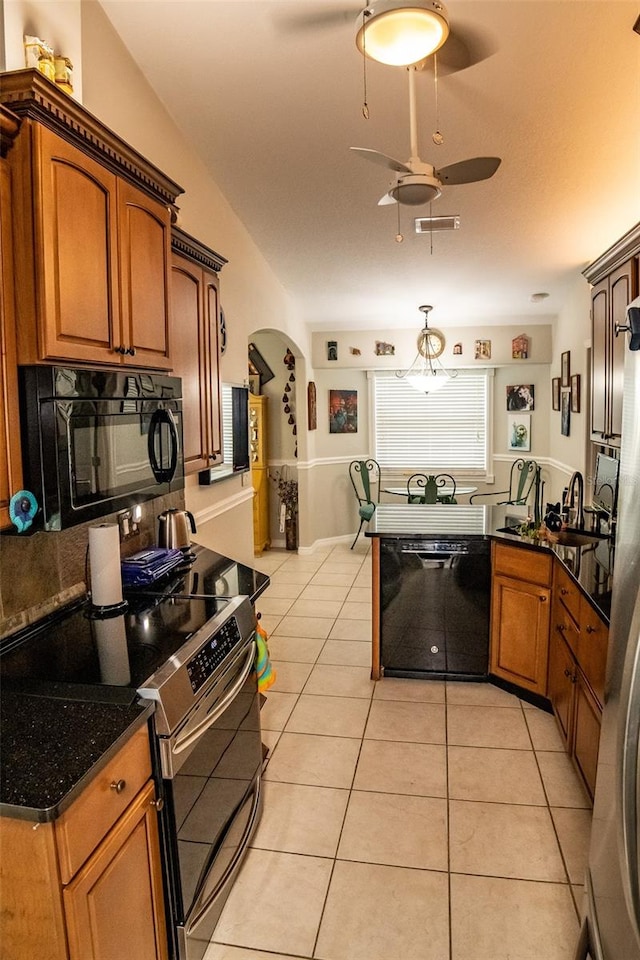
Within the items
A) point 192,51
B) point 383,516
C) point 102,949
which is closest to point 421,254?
point 383,516

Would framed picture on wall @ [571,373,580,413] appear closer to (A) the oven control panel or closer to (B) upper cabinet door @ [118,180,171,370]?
(B) upper cabinet door @ [118,180,171,370]

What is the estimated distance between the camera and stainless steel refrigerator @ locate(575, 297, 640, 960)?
44.5 inches

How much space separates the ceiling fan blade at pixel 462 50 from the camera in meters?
2.23

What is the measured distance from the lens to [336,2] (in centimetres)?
213

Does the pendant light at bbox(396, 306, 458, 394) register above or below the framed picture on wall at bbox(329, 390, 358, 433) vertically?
above

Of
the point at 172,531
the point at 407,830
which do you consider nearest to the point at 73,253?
the point at 172,531

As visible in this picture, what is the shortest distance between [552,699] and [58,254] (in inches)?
114

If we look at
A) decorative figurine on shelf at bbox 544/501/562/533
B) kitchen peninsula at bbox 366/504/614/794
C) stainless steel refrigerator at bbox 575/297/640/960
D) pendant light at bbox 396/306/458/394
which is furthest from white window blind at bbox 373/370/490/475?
stainless steel refrigerator at bbox 575/297/640/960

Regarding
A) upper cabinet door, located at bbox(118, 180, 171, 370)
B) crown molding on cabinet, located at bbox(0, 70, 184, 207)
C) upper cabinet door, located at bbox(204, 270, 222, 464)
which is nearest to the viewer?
crown molding on cabinet, located at bbox(0, 70, 184, 207)

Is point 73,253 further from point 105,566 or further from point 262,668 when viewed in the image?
point 262,668

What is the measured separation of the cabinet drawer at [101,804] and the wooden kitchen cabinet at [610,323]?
232 cm

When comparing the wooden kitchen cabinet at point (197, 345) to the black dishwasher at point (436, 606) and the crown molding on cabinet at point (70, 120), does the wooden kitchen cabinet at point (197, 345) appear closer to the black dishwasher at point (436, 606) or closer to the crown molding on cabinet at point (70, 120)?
the crown molding on cabinet at point (70, 120)

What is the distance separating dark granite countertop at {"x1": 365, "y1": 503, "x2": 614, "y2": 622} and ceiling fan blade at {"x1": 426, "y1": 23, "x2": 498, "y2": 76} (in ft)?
6.73

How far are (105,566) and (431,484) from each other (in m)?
4.76
